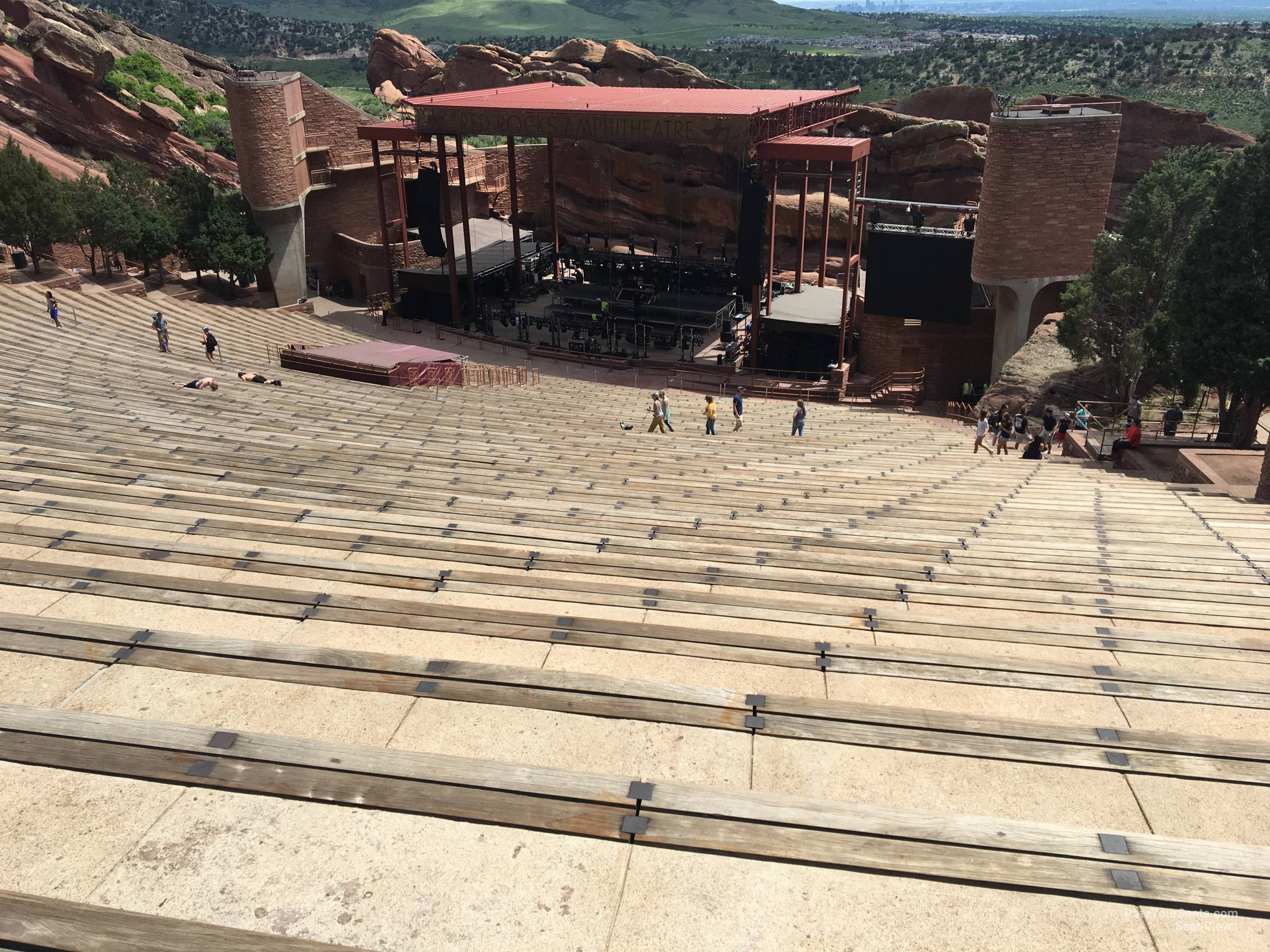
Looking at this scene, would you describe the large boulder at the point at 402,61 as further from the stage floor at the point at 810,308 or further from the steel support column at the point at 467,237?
the stage floor at the point at 810,308

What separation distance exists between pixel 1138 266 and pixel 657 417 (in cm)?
1566

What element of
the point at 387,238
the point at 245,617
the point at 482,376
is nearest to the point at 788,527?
the point at 245,617

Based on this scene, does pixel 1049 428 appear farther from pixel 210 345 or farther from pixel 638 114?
pixel 210 345

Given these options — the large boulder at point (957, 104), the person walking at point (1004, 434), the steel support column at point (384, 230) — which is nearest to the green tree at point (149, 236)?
the steel support column at point (384, 230)

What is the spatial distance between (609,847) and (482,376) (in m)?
31.0

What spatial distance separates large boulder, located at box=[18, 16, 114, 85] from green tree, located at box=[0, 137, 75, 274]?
61.7 feet

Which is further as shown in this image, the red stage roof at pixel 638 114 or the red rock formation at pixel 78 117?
the red rock formation at pixel 78 117

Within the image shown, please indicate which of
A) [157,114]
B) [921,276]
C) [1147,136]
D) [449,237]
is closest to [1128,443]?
[921,276]

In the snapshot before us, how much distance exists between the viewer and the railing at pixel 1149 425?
2361 cm

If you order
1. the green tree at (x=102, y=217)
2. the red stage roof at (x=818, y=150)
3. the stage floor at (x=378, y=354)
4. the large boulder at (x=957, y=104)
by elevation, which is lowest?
the stage floor at (x=378, y=354)

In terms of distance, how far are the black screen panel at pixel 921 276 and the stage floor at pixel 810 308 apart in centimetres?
205

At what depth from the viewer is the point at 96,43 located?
172ft

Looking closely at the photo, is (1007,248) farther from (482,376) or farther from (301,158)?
(301,158)

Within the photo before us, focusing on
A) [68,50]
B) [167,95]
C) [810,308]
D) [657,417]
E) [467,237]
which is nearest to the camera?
[657,417]
